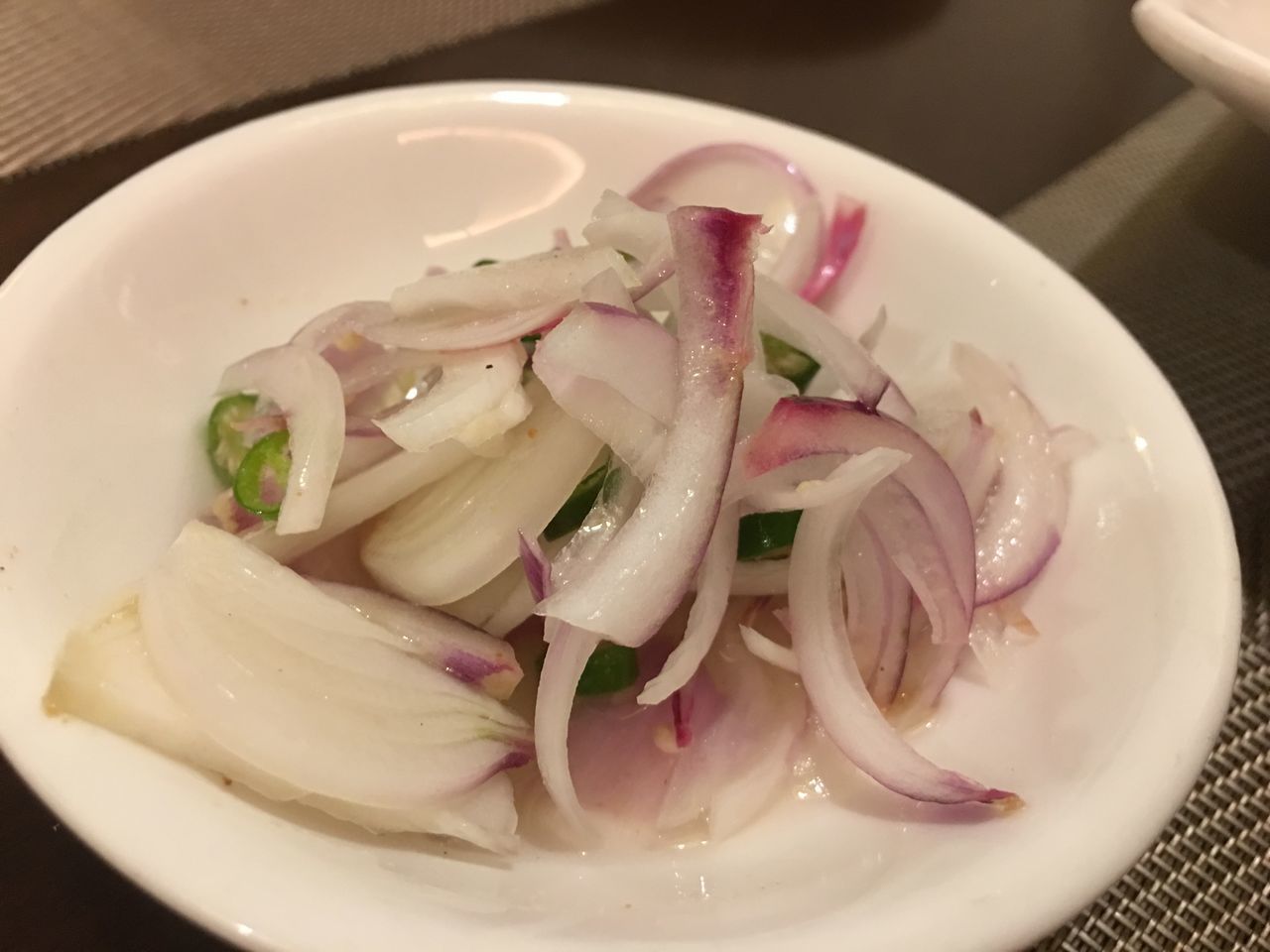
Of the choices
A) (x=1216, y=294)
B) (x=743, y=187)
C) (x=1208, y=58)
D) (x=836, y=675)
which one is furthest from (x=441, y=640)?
(x=1216, y=294)

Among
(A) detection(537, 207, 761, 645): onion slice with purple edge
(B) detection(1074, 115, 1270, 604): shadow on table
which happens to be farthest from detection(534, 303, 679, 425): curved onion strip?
(B) detection(1074, 115, 1270, 604): shadow on table

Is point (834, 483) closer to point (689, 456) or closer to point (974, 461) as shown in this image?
point (689, 456)

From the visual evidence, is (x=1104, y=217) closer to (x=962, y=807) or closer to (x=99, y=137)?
(x=962, y=807)

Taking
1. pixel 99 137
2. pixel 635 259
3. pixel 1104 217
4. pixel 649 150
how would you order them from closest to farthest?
pixel 635 259 < pixel 649 150 < pixel 99 137 < pixel 1104 217

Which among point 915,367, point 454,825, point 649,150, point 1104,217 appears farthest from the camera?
point 1104,217

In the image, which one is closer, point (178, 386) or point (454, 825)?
point (454, 825)

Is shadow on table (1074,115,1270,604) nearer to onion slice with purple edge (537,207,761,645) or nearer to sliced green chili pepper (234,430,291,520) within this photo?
onion slice with purple edge (537,207,761,645)

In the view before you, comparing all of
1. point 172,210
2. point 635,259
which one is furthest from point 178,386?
point 635,259
